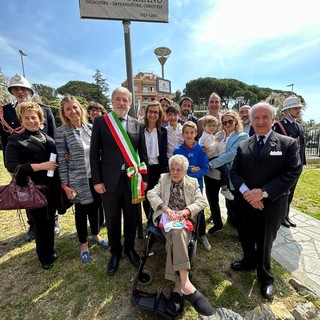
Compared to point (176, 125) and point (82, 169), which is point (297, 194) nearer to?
point (176, 125)

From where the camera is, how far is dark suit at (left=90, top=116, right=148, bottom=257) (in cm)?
242

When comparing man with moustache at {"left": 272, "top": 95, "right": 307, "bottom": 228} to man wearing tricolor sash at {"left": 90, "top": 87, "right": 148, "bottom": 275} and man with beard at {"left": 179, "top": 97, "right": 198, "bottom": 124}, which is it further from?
man wearing tricolor sash at {"left": 90, "top": 87, "right": 148, "bottom": 275}

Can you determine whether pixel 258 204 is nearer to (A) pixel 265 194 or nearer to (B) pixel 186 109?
(A) pixel 265 194

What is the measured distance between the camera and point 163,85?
16.6 ft

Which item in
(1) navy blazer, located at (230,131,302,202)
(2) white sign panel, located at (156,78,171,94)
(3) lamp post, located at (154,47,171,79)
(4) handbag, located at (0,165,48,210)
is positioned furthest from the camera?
(3) lamp post, located at (154,47,171,79)

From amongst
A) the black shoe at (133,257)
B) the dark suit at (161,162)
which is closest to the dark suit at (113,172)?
the black shoe at (133,257)

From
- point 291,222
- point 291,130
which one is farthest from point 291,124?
point 291,222

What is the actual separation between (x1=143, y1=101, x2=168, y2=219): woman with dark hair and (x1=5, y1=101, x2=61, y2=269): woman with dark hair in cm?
131

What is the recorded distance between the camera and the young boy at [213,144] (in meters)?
3.04

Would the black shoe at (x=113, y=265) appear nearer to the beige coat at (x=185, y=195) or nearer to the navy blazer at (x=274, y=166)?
the beige coat at (x=185, y=195)

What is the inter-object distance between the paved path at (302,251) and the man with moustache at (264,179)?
0.61m

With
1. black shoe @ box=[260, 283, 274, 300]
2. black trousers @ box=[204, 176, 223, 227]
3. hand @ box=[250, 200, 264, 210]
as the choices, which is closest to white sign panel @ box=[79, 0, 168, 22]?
black trousers @ box=[204, 176, 223, 227]

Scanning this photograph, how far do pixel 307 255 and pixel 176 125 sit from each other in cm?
278

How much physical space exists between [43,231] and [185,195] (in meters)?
1.93
